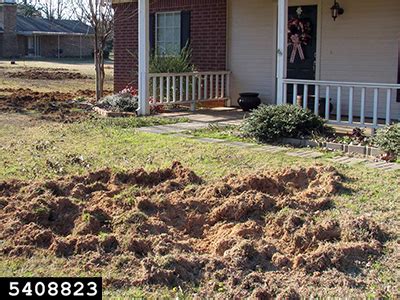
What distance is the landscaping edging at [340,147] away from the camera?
321 inches

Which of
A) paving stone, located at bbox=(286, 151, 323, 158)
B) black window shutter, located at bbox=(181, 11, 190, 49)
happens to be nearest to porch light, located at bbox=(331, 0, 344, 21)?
black window shutter, located at bbox=(181, 11, 190, 49)

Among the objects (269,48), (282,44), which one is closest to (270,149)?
(282,44)

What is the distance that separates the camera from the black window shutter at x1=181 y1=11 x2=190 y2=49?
15.1 m

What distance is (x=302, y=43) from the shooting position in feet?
43.6

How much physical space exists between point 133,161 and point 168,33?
8.46 metres

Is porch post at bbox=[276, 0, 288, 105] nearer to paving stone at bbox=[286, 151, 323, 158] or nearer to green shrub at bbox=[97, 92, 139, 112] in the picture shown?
paving stone at bbox=[286, 151, 323, 158]

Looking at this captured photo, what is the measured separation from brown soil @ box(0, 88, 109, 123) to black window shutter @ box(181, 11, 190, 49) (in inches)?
113

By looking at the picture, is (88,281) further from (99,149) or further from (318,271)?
(99,149)

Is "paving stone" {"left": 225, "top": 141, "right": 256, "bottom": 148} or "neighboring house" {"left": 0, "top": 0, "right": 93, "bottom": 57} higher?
"neighboring house" {"left": 0, "top": 0, "right": 93, "bottom": 57}

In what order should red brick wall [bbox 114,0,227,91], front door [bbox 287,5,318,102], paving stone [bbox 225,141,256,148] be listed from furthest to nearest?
1. red brick wall [bbox 114,0,227,91]
2. front door [bbox 287,5,318,102]
3. paving stone [bbox 225,141,256,148]

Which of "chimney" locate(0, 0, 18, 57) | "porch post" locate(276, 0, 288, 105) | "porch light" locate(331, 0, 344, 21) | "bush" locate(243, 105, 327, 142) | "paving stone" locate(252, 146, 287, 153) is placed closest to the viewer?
"paving stone" locate(252, 146, 287, 153)

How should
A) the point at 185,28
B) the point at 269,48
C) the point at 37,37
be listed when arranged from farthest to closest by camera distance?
1. the point at 37,37
2. the point at 185,28
3. the point at 269,48

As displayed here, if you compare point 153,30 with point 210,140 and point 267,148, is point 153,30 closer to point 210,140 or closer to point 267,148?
point 210,140

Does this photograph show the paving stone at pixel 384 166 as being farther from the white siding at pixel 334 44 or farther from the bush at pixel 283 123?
the white siding at pixel 334 44
